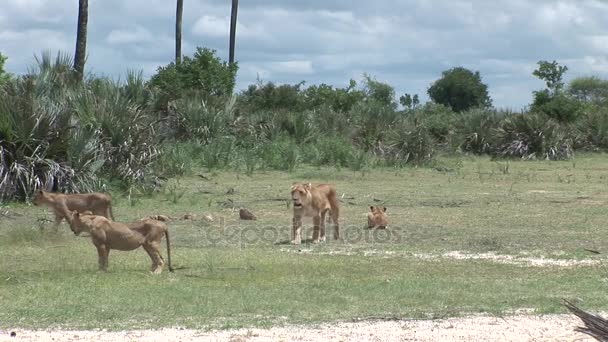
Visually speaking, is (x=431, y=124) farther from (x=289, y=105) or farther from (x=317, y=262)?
(x=317, y=262)

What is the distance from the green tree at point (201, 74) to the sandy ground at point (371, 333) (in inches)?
1170

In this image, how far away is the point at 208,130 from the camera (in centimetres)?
3098

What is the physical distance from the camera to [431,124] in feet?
132

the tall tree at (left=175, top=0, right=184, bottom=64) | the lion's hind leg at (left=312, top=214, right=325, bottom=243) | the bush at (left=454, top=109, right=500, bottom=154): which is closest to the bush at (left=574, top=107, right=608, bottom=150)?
the bush at (left=454, top=109, right=500, bottom=154)

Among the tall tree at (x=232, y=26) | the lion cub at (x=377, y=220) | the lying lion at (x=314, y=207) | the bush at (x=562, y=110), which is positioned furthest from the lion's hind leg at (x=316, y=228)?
the tall tree at (x=232, y=26)

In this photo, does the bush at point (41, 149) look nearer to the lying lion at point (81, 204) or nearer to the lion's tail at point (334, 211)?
the lying lion at point (81, 204)

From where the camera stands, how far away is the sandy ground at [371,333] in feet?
30.5

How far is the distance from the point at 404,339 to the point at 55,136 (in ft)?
41.8

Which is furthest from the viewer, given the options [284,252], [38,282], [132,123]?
[132,123]

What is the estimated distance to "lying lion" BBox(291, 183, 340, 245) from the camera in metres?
16.1

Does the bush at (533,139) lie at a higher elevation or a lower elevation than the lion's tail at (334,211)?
higher

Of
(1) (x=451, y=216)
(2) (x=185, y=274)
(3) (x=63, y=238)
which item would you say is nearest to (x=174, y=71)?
(1) (x=451, y=216)

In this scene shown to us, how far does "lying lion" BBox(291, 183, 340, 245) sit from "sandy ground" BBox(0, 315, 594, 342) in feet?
20.0

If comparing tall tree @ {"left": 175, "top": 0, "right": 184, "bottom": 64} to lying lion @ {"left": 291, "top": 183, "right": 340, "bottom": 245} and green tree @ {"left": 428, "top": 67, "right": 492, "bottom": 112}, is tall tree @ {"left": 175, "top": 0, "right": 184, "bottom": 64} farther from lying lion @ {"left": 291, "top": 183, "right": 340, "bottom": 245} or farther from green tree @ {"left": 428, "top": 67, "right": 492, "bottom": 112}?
lying lion @ {"left": 291, "top": 183, "right": 340, "bottom": 245}
